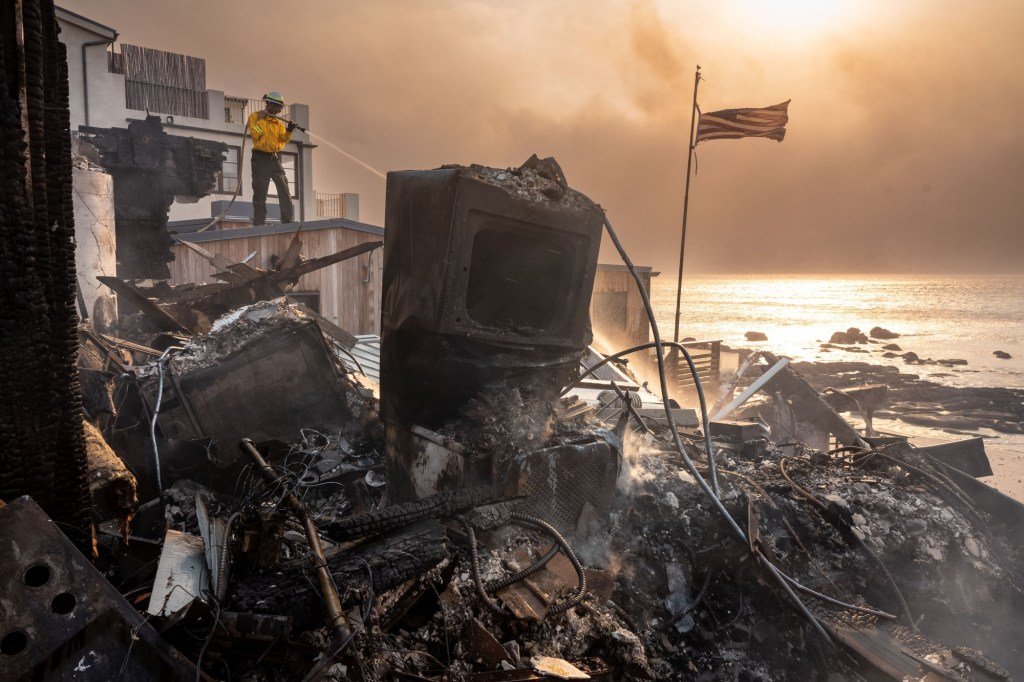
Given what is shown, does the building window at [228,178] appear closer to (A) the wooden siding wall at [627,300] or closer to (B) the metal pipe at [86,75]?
(B) the metal pipe at [86,75]

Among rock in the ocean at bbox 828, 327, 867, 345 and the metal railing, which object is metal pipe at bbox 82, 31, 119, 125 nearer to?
the metal railing

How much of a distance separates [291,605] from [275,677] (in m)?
0.37

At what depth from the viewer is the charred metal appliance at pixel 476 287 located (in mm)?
4793

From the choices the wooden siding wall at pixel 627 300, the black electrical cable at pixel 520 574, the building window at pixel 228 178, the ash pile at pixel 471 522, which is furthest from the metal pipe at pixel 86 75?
the black electrical cable at pixel 520 574

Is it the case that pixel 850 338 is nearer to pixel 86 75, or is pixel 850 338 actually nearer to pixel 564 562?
pixel 564 562

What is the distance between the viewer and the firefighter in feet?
37.1

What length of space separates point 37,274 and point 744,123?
15.0 m

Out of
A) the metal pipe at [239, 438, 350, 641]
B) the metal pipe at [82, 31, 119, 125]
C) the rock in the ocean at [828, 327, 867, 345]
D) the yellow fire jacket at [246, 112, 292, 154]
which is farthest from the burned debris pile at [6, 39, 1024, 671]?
the rock in the ocean at [828, 327, 867, 345]

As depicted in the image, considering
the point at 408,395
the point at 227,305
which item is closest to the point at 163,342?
the point at 227,305

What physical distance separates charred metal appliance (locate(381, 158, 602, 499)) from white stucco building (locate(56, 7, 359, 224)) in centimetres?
1896

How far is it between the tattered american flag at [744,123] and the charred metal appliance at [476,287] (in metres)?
10.5

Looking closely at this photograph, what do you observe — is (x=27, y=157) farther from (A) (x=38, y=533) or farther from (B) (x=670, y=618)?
(B) (x=670, y=618)

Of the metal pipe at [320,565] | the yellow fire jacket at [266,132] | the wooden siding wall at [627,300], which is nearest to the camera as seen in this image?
the metal pipe at [320,565]

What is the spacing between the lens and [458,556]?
4.23 m
